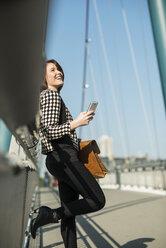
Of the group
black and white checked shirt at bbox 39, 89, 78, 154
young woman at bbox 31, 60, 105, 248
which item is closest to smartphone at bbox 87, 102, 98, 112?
young woman at bbox 31, 60, 105, 248

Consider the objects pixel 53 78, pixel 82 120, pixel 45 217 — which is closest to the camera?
pixel 82 120

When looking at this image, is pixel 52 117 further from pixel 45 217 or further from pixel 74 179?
pixel 45 217

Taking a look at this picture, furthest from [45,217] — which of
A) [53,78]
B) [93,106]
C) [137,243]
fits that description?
[137,243]

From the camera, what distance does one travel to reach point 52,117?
5.03ft

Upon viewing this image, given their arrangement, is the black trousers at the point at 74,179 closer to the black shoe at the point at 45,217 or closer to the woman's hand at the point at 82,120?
the black shoe at the point at 45,217

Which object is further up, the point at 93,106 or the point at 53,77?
the point at 53,77

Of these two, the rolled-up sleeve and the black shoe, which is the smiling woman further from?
the black shoe

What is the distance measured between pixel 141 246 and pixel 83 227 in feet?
3.79

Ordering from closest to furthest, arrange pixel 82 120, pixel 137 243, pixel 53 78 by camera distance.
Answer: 1. pixel 82 120
2. pixel 53 78
3. pixel 137 243

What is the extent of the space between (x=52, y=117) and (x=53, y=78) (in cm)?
39

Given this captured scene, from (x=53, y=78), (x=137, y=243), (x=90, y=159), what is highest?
(x=53, y=78)

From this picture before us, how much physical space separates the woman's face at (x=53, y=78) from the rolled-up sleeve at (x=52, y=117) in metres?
0.20

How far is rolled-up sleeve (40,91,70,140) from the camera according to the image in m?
1.48

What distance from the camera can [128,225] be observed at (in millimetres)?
3438
